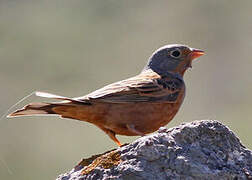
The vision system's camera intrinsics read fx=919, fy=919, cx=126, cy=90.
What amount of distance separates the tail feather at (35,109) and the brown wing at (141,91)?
0.54 meters

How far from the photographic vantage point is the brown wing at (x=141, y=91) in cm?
1130

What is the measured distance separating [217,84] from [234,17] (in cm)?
1707

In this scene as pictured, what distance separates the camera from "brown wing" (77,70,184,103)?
1130cm

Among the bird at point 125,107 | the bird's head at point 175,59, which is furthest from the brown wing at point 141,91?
the bird's head at point 175,59

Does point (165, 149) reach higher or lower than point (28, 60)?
higher

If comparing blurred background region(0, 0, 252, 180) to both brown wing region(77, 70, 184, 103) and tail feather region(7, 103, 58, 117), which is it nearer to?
brown wing region(77, 70, 184, 103)

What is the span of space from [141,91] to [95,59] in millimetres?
28581

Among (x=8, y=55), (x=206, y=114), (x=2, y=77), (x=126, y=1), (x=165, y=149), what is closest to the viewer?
(x=165, y=149)

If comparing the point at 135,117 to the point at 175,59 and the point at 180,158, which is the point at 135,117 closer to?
the point at 175,59

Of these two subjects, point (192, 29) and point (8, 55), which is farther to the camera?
point (192, 29)

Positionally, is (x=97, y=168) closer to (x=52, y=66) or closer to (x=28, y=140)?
(x=28, y=140)

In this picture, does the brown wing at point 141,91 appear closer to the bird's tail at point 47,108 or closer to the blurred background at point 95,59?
the bird's tail at point 47,108

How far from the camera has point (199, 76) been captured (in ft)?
107

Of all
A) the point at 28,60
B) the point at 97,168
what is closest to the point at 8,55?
the point at 28,60
